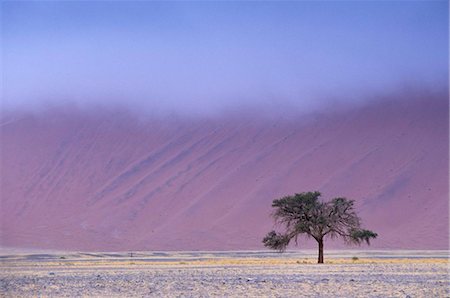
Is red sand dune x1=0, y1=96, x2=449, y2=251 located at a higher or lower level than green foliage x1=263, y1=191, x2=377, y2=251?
higher

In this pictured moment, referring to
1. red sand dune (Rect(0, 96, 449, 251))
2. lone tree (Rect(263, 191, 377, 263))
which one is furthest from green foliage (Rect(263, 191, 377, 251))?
red sand dune (Rect(0, 96, 449, 251))

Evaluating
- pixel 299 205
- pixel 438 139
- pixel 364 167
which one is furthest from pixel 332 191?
pixel 299 205

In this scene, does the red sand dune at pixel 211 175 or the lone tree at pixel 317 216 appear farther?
the red sand dune at pixel 211 175

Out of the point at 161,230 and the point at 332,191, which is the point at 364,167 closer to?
the point at 332,191

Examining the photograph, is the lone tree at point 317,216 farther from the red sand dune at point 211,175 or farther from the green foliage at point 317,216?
the red sand dune at point 211,175

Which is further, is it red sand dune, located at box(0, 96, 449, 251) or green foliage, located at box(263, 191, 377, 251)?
red sand dune, located at box(0, 96, 449, 251)

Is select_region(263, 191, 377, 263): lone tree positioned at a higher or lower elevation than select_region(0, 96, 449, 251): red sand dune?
lower

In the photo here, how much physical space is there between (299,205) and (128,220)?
5716 cm

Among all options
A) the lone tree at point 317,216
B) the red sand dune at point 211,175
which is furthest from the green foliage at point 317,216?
the red sand dune at point 211,175

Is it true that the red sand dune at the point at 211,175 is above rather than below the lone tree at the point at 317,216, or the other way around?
above

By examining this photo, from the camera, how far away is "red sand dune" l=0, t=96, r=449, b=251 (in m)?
102

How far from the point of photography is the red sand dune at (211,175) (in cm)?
10200

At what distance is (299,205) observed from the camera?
5450cm

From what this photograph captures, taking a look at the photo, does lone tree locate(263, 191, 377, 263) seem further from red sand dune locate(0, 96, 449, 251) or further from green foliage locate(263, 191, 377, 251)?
red sand dune locate(0, 96, 449, 251)
